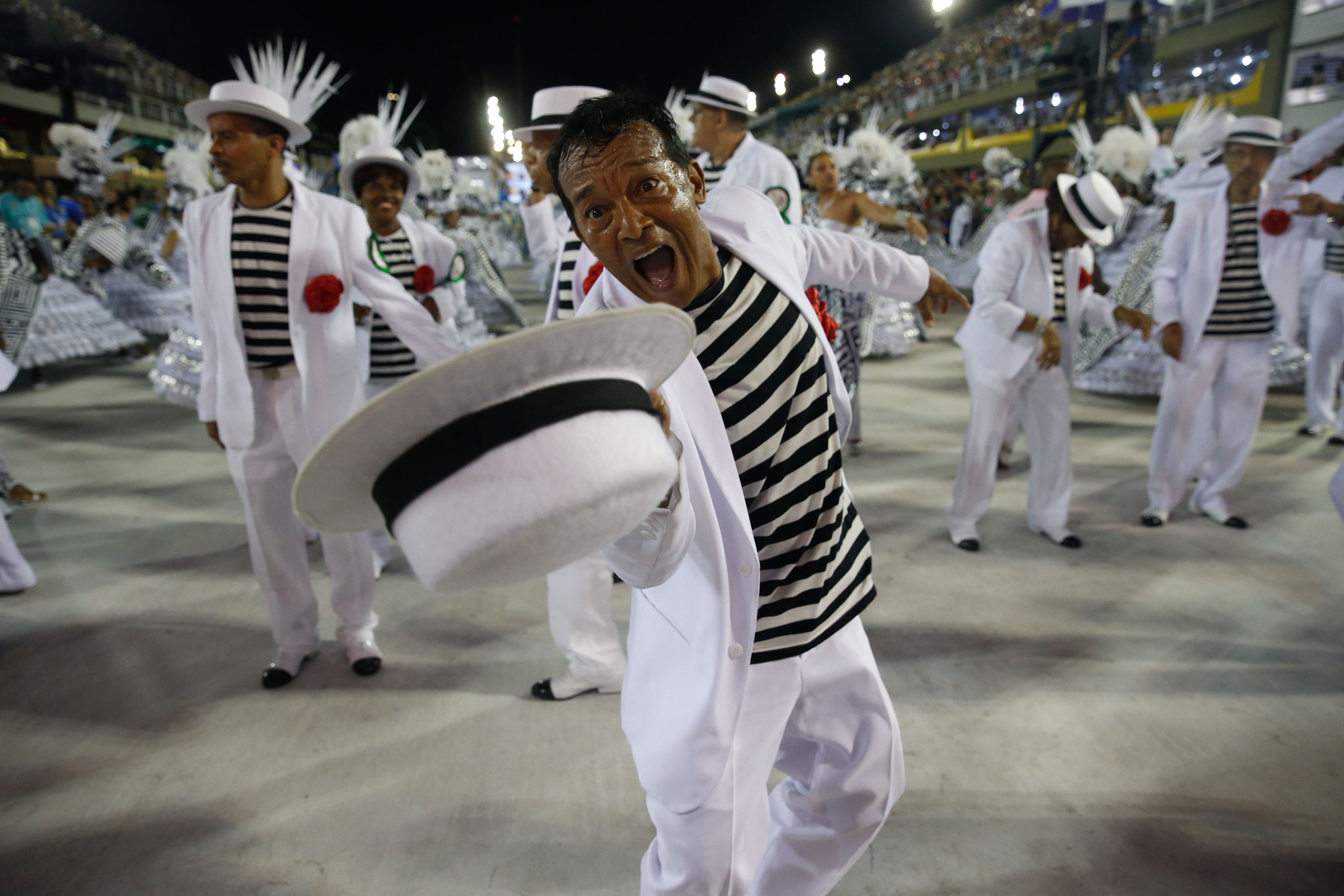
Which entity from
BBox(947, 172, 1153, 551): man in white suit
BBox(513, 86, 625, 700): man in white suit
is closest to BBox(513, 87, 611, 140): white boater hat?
BBox(513, 86, 625, 700): man in white suit

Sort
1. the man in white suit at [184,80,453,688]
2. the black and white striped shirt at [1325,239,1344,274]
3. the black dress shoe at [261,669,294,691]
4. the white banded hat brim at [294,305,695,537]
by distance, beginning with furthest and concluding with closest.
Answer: the black and white striped shirt at [1325,239,1344,274], the black dress shoe at [261,669,294,691], the man in white suit at [184,80,453,688], the white banded hat brim at [294,305,695,537]

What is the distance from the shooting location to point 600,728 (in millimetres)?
2727

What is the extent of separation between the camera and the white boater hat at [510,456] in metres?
0.78

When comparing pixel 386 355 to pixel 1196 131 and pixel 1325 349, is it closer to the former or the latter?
pixel 1325 349

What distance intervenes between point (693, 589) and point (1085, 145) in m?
9.28

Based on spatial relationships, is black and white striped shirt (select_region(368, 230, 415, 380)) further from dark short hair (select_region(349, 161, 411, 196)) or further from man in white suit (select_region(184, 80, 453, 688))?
man in white suit (select_region(184, 80, 453, 688))

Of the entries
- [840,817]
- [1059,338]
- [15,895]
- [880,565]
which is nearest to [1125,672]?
[880,565]

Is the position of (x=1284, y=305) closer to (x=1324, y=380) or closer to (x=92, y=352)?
(x=1324, y=380)

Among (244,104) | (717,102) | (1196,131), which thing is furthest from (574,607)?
(1196,131)

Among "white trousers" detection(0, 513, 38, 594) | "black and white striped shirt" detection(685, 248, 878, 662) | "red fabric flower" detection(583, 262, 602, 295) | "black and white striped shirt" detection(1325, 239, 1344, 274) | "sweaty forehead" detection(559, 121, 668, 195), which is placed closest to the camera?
"sweaty forehead" detection(559, 121, 668, 195)

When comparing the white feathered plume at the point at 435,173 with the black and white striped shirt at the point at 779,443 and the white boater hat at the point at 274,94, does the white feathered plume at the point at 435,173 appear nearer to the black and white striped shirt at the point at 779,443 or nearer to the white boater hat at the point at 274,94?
the white boater hat at the point at 274,94

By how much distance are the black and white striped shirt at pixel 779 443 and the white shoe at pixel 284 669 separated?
2.43 metres

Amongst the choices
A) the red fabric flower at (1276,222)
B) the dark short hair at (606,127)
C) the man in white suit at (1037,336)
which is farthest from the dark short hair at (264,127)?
the red fabric flower at (1276,222)

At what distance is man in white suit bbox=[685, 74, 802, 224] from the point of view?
4137 mm
